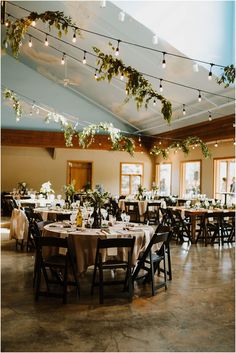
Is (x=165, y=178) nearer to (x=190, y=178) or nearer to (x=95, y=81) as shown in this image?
(x=190, y=178)

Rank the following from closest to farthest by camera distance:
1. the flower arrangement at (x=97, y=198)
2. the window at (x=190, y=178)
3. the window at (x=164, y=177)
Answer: the flower arrangement at (x=97, y=198) → the window at (x=190, y=178) → the window at (x=164, y=177)

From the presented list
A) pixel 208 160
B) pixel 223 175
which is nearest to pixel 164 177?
pixel 208 160

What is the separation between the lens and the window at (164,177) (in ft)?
51.8

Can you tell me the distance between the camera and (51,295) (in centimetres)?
439

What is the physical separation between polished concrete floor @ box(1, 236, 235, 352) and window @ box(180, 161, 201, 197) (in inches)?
316

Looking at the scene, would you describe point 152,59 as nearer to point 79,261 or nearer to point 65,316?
point 79,261

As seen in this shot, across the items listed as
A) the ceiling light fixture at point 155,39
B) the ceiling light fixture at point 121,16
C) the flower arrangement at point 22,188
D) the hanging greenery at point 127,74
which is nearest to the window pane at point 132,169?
the flower arrangement at point 22,188

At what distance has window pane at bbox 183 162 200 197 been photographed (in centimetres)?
1363

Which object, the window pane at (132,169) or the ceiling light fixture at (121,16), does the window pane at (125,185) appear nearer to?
the window pane at (132,169)

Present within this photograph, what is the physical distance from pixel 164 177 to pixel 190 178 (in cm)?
218

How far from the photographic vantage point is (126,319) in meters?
3.93

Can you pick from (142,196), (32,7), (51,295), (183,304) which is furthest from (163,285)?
(32,7)

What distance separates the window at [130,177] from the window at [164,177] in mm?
808

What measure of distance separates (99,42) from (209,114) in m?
4.02
